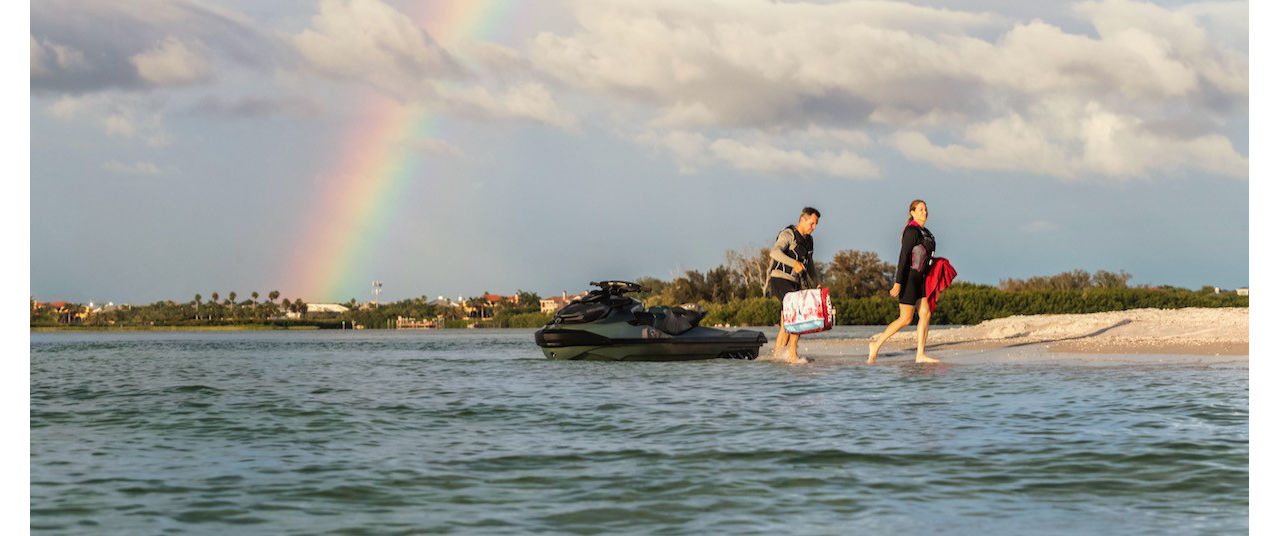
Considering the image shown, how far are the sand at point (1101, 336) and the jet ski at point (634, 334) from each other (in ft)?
8.37

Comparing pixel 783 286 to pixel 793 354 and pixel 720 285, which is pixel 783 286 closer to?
pixel 793 354

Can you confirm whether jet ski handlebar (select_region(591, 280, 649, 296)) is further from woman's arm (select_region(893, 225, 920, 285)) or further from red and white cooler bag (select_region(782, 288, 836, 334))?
woman's arm (select_region(893, 225, 920, 285))

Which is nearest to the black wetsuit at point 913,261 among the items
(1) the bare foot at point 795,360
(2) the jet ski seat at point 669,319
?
(1) the bare foot at point 795,360

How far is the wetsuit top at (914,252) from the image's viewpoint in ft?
56.4

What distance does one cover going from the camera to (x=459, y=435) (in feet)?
35.0

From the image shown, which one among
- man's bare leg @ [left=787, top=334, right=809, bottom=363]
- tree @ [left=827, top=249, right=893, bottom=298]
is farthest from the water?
tree @ [left=827, top=249, right=893, bottom=298]

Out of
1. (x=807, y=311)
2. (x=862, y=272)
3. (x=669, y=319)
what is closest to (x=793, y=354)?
(x=807, y=311)

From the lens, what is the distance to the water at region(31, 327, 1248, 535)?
665 cm

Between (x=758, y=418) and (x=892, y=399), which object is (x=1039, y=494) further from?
(x=892, y=399)

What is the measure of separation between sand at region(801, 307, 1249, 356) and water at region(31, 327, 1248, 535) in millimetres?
4506

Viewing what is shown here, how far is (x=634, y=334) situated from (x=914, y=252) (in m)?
6.13

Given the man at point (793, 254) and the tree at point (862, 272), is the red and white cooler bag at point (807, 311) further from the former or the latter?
the tree at point (862, 272)

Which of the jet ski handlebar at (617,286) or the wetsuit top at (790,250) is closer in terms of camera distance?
the wetsuit top at (790,250)

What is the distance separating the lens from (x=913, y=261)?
17219mm
